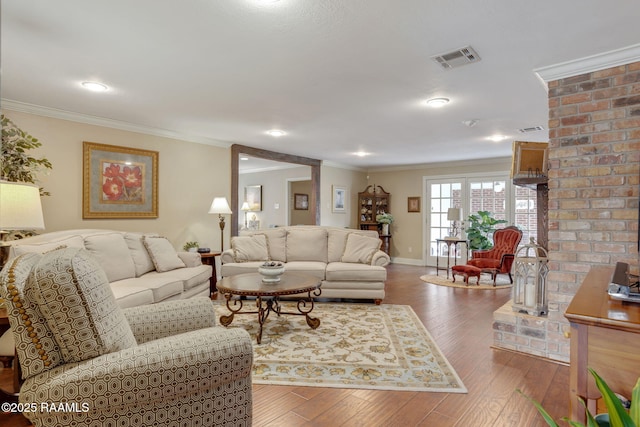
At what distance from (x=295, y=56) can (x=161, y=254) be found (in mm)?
2670

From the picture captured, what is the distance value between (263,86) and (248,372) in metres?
2.49

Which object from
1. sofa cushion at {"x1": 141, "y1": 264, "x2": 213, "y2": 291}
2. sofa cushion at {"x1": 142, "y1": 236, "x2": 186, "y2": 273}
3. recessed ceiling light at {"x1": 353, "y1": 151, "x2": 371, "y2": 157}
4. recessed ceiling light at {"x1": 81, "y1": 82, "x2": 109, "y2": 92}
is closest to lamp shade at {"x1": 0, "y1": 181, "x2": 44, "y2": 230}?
recessed ceiling light at {"x1": 81, "y1": 82, "x2": 109, "y2": 92}

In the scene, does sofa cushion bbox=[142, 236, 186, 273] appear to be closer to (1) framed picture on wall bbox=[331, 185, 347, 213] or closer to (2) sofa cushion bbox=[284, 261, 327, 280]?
(2) sofa cushion bbox=[284, 261, 327, 280]

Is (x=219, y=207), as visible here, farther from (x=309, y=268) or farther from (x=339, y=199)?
(x=339, y=199)

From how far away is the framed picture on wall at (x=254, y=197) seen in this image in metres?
8.84

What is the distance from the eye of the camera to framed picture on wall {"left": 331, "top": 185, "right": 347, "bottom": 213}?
7.67 meters

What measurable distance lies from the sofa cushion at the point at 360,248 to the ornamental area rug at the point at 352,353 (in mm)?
946

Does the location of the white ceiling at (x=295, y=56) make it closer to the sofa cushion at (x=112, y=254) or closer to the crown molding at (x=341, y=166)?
the sofa cushion at (x=112, y=254)

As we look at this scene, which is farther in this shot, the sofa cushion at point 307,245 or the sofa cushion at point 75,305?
the sofa cushion at point 307,245

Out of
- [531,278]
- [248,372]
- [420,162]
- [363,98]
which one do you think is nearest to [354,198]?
[420,162]

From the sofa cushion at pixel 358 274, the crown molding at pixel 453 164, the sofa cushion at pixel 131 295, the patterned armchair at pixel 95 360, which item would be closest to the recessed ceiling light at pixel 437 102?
the sofa cushion at pixel 358 274

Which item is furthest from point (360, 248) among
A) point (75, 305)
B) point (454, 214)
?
point (75, 305)

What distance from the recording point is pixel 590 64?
8.13 ft

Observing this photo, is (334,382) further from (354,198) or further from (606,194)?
(354,198)
